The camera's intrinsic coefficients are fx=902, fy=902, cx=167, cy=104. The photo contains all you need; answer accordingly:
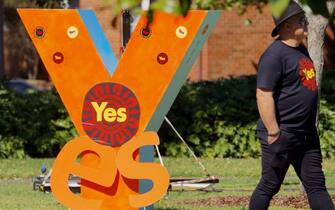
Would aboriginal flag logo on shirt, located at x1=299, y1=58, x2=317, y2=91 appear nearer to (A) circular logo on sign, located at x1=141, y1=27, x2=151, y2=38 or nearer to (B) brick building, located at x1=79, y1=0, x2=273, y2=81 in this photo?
(A) circular logo on sign, located at x1=141, y1=27, x2=151, y2=38

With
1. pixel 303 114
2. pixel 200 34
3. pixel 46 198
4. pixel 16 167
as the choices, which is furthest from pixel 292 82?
pixel 16 167

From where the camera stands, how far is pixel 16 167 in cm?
1348

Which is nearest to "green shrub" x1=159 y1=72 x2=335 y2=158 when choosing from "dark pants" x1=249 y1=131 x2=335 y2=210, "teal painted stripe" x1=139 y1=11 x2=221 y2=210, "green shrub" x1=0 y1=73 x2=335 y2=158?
"green shrub" x1=0 y1=73 x2=335 y2=158

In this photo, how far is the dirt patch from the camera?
364 inches

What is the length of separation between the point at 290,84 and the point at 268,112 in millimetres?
306

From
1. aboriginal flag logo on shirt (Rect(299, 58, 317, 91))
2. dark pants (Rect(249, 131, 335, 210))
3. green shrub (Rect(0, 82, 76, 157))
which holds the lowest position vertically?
green shrub (Rect(0, 82, 76, 157))

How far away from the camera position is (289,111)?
6883 millimetres

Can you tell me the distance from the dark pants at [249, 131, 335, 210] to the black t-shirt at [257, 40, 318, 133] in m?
0.11

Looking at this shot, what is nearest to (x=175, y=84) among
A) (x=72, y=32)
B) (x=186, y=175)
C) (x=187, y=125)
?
(x=72, y=32)

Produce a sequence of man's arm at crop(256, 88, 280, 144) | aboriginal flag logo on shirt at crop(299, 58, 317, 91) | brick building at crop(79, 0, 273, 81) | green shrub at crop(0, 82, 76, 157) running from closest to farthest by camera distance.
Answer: man's arm at crop(256, 88, 280, 144)
aboriginal flag logo on shirt at crop(299, 58, 317, 91)
green shrub at crop(0, 82, 76, 157)
brick building at crop(79, 0, 273, 81)

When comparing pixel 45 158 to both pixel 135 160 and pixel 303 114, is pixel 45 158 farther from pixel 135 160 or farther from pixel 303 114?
pixel 303 114

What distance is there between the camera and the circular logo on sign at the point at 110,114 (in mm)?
7484

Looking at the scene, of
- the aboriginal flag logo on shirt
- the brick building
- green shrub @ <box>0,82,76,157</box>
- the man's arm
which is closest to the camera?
the man's arm

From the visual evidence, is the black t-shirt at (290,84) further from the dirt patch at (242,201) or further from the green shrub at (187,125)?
the green shrub at (187,125)
